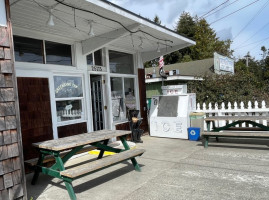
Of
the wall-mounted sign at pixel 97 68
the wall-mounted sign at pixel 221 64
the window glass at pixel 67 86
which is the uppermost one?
the wall-mounted sign at pixel 221 64

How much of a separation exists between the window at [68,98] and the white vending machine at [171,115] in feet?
9.05

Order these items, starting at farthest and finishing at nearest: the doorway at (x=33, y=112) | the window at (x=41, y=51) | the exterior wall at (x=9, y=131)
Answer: the window at (x=41, y=51)
the doorway at (x=33, y=112)
the exterior wall at (x=9, y=131)

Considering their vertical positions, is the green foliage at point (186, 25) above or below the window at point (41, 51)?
above

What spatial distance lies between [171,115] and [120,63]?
7.94ft

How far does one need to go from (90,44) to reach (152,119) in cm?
338

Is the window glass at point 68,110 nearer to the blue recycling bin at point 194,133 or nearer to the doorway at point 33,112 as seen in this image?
the doorway at point 33,112

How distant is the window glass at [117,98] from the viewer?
739 centimetres

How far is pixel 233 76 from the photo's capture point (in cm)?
884

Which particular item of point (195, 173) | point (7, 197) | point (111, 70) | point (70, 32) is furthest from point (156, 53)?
point (7, 197)

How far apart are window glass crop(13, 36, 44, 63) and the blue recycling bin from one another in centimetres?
461

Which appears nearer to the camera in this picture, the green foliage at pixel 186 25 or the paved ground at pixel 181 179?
the paved ground at pixel 181 179

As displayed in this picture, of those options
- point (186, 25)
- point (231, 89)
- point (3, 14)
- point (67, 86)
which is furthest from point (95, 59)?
point (186, 25)

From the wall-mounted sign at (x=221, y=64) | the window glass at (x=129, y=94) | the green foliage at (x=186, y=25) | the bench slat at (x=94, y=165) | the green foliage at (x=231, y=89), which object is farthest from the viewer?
the green foliage at (x=186, y=25)

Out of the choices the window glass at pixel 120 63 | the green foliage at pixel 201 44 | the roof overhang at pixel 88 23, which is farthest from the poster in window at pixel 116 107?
the green foliage at pixel 201 44
